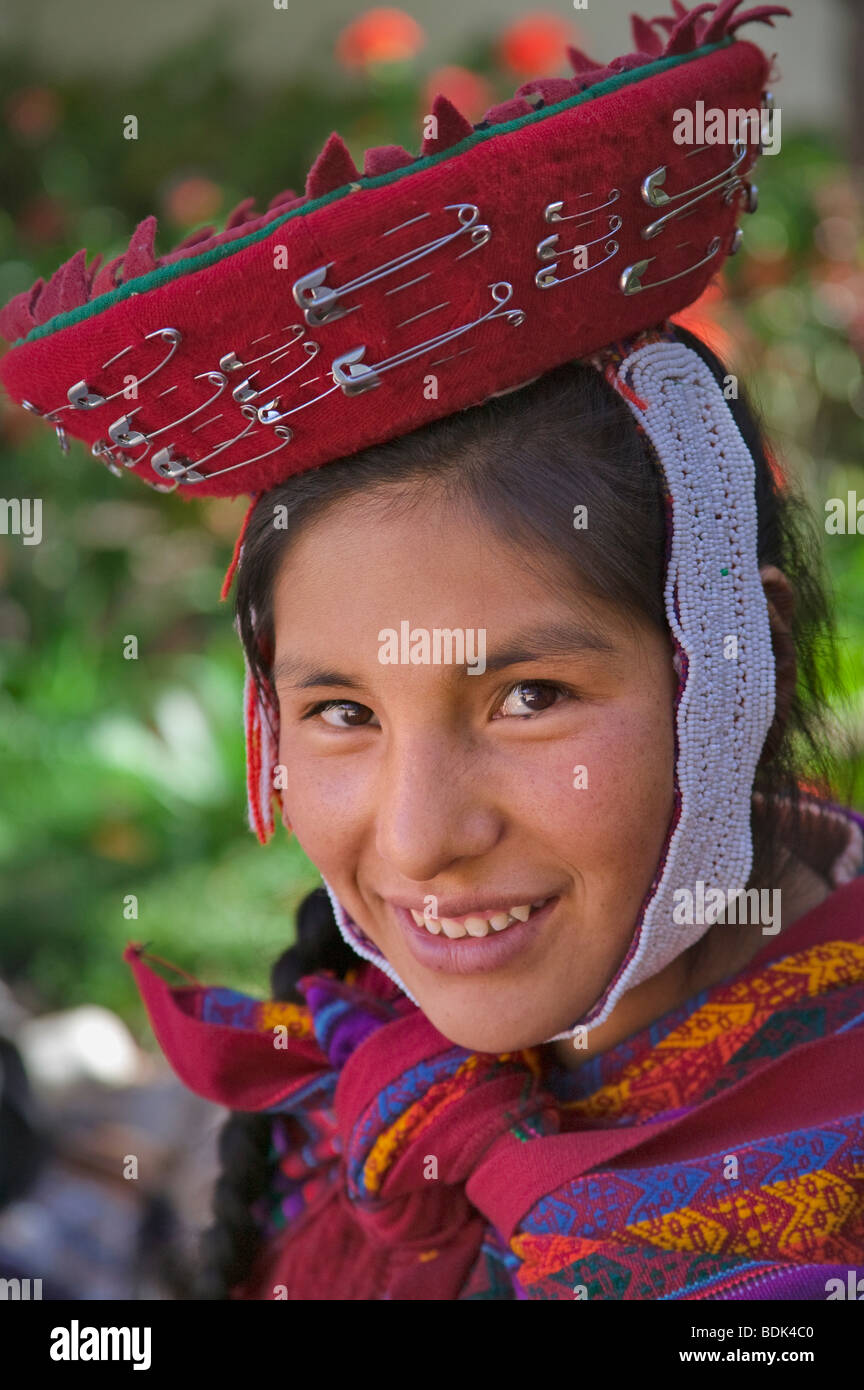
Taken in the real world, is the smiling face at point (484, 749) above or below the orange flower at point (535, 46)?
below

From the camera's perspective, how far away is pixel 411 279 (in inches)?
46.6

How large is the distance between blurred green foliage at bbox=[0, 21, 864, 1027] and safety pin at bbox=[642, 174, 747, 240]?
2067mm

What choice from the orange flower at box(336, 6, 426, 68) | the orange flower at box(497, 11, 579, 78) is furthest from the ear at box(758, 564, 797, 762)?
the orange flower at box(336, 6, 426, 68)

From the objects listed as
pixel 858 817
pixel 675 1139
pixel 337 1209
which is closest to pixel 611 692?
pixel 675 1139

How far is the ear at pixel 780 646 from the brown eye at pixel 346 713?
45 centimetres

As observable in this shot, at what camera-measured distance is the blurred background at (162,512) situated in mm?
2986

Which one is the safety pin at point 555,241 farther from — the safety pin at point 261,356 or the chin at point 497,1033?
the chin at point 497,1033

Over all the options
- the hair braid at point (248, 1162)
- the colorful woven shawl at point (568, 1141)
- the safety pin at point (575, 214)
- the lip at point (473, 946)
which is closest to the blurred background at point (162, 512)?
the hair braid at point (248, 1162)

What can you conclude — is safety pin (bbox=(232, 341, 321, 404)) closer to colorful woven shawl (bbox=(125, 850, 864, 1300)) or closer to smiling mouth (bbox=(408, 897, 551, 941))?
smiling mouth (bbox=(408, 897, 551, 941))

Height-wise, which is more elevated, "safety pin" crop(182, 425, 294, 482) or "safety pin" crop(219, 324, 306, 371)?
"safety pin" crop(219, 324, 306, 371)

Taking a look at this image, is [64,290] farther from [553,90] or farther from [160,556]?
[160,556]

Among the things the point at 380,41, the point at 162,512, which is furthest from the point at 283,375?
the point at 380,41

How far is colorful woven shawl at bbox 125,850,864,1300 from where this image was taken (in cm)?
127

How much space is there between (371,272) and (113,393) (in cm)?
30
